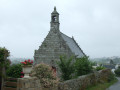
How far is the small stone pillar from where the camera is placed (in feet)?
23.0

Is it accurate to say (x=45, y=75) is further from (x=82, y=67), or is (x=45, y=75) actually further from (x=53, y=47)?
(x=53, y=47)

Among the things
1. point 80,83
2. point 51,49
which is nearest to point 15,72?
point 80,83

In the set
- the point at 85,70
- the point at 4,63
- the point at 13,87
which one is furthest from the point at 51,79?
the point at 85,70

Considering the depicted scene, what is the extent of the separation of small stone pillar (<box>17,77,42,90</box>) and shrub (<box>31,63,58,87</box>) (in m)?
0.64

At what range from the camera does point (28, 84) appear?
7.30 m

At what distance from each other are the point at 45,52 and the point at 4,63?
37.9 ft

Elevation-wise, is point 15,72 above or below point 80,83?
above

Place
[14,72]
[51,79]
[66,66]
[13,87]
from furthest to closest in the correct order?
[66,66] → [14,72] → [51,79] → [13,87]

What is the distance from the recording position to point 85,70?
50.5 ft

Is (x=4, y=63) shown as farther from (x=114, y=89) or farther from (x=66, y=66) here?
(x=114, y=89)

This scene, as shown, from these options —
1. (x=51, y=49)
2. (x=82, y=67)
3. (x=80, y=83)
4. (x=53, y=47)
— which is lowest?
(x=80, y=83)

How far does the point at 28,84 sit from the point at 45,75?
1.93 m

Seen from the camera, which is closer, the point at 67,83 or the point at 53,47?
the point at 67,83

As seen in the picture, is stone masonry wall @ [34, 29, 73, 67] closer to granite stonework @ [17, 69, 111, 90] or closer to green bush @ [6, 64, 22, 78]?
granite stonework @ [17, 69, 111, 90]
